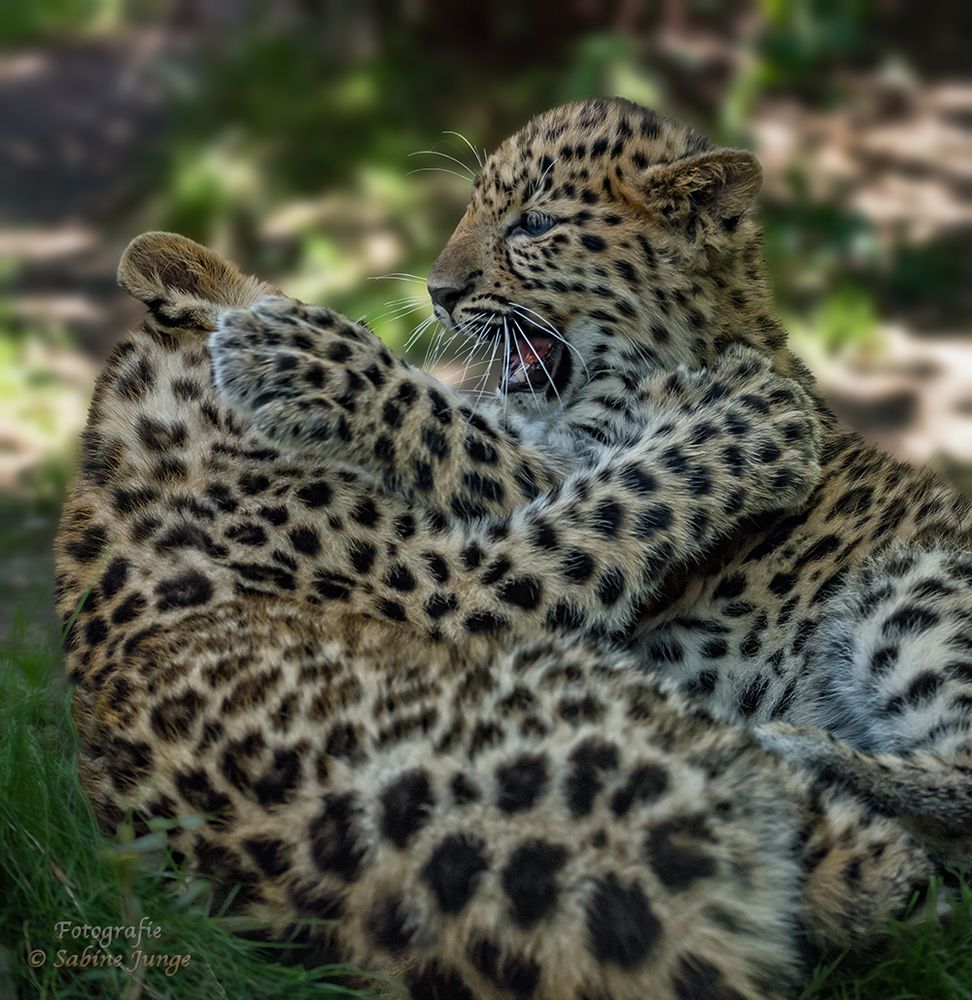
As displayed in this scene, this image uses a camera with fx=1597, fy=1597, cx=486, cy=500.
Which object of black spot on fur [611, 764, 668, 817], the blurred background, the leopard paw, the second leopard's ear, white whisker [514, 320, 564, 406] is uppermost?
the blurred background

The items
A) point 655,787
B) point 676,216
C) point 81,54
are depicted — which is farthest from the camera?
point 81,54

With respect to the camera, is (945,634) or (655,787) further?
→ (945,634)

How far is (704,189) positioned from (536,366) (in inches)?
37.9

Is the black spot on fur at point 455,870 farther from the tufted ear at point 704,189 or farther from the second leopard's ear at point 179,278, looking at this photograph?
the tufted ear at point 704,189

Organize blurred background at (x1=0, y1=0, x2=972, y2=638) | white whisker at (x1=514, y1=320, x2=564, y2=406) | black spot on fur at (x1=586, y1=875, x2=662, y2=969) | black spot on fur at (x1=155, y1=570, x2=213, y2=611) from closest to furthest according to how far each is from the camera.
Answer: black spot on fur at (x1=586, y1=875, x2=662, y2=969), black spot on fur at (x1=155, y1=570, x2=213, y2=611), white whisker at (x1=514, y1=320, x2=564, y2=406), blurred background at (x1=0, y1=0, x2=972, y2=638)

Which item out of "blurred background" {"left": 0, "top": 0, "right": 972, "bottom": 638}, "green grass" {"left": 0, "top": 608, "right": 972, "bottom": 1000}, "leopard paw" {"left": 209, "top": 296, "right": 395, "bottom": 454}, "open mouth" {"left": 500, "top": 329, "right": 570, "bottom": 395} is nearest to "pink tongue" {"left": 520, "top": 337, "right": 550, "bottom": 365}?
"open mouth" {"left": 500, "top": 329, "right": 570, "bottom": 395}

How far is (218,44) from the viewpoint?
15.7 metres

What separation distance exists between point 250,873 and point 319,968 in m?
0.32

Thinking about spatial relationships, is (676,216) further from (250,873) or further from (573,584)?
(250,873)

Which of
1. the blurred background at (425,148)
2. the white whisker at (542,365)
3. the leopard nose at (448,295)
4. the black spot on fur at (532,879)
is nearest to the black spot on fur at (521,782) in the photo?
the black spot on fur at (532,879)

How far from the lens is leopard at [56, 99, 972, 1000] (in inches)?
164

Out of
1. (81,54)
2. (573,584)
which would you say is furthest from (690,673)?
(81,54)

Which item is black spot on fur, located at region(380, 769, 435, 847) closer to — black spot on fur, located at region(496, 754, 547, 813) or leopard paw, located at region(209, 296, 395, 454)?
black spot on fur, located at region(496, 754, 547, 813)

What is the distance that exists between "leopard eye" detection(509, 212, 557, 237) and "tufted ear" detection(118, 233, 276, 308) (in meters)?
1.05
